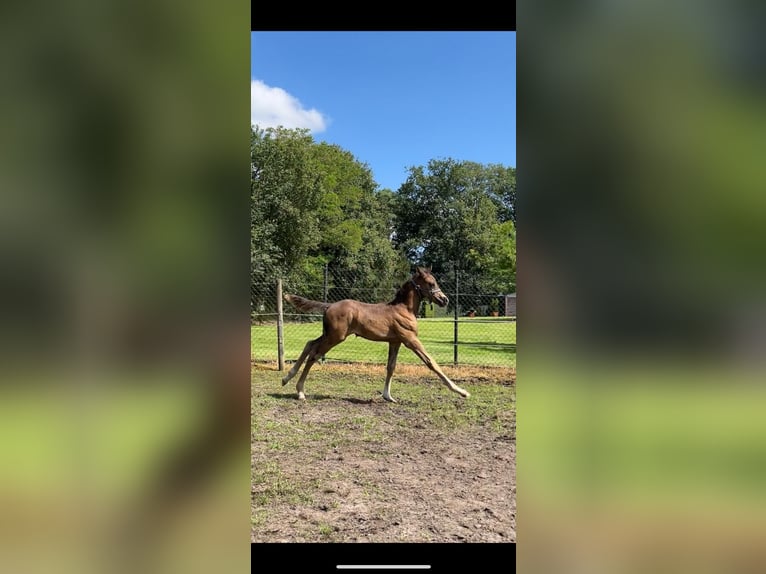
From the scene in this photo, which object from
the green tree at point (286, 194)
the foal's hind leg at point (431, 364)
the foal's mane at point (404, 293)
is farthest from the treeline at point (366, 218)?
the foal's hind leg at point (431, 364)

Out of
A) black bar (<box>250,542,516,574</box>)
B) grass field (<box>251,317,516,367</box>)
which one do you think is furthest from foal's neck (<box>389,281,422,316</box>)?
black bar (<box>250,542,516,574</box>)

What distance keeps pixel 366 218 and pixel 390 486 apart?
20.4m

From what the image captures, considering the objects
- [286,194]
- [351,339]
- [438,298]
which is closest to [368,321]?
[438,298]

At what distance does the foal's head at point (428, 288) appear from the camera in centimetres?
446

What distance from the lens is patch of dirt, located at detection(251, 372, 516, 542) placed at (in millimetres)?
1819

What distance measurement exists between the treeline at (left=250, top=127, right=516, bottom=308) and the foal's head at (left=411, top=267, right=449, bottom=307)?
4.60 metres

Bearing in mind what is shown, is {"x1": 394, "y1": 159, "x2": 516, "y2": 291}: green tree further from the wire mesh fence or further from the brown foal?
the brown foal

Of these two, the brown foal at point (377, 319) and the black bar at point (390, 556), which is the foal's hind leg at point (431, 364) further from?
the black bar at point (390, 556)
